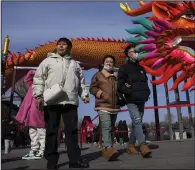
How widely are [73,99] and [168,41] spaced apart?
609 cm

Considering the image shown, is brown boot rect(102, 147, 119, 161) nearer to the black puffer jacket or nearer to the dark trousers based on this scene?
the dark trousers

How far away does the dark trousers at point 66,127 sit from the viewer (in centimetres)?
322

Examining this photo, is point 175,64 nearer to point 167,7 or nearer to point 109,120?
point 167,7

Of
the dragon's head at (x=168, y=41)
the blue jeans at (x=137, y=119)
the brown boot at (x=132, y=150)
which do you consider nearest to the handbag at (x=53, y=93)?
the blue jeans at (x=137, y=119)

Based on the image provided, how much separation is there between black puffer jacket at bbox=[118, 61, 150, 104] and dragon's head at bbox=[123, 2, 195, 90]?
4634 millimetres

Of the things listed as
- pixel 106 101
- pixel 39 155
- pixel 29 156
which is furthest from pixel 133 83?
pixel 29 156

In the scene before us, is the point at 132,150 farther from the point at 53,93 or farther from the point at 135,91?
the point at 53,93

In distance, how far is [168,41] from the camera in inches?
345

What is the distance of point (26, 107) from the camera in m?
4.53

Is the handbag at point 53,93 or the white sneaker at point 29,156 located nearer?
the handbag at point 53,93

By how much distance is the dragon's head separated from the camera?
27.8 ft

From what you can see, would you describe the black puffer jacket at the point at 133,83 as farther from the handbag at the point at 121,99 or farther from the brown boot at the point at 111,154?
the brown boot at the point at 111,154

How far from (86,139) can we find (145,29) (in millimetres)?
5411

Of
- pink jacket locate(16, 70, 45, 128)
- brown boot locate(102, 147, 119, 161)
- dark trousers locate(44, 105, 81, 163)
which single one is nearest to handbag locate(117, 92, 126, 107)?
brown boot locate(102, 147, 119, 161)
